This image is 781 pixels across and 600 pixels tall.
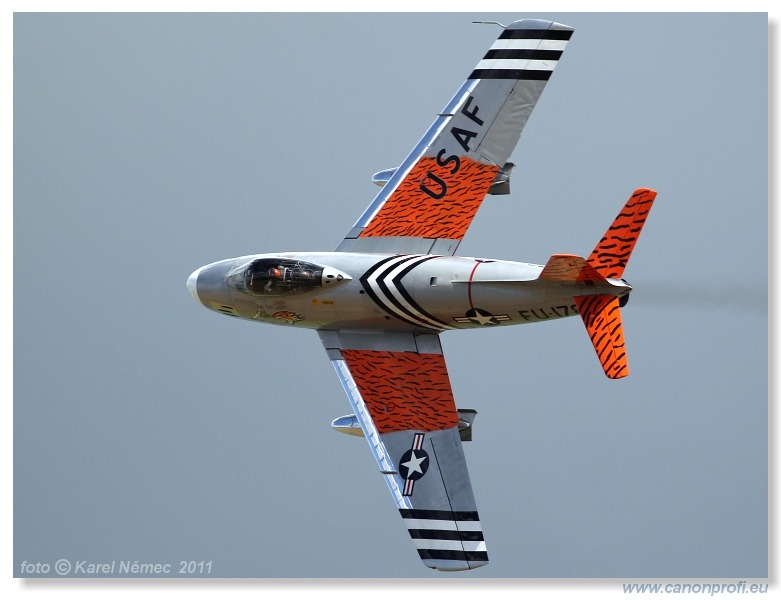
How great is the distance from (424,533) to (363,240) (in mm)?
6195

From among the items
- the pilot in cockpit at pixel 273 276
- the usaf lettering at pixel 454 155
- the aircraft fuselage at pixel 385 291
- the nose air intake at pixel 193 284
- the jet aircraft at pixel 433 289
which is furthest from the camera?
the nose air intake at pixel 193 284

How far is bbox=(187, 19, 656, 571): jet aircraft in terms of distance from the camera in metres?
30.0

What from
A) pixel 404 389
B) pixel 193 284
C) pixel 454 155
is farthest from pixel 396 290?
pixel 193 284

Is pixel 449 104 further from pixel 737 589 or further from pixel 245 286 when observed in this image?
pixel 737 589

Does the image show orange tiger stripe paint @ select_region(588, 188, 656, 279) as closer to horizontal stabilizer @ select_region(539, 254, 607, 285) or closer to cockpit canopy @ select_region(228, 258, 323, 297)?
horizontal stabilizer @ select_region(539, 254, 607, 285)

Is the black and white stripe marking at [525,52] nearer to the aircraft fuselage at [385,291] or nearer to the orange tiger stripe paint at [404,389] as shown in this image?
the aircraft fuselage at [385,291]

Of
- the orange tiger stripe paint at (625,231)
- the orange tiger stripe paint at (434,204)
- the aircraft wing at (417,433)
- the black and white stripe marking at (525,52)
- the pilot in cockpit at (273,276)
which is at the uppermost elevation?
the black and white stripe marking at (525,52)

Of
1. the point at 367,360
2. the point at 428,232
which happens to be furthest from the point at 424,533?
the point at 428,232

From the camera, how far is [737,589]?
106 ft

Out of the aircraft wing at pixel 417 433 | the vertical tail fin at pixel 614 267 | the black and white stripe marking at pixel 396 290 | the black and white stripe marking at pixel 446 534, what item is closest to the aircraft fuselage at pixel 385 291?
the black and white stripe marking at pixel 396 290

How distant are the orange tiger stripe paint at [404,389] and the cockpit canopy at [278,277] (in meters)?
1.78

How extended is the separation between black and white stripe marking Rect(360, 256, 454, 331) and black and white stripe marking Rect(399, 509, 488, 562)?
3803 millimetres

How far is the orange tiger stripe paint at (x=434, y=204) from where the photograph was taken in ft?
107

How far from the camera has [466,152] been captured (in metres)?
32.9
